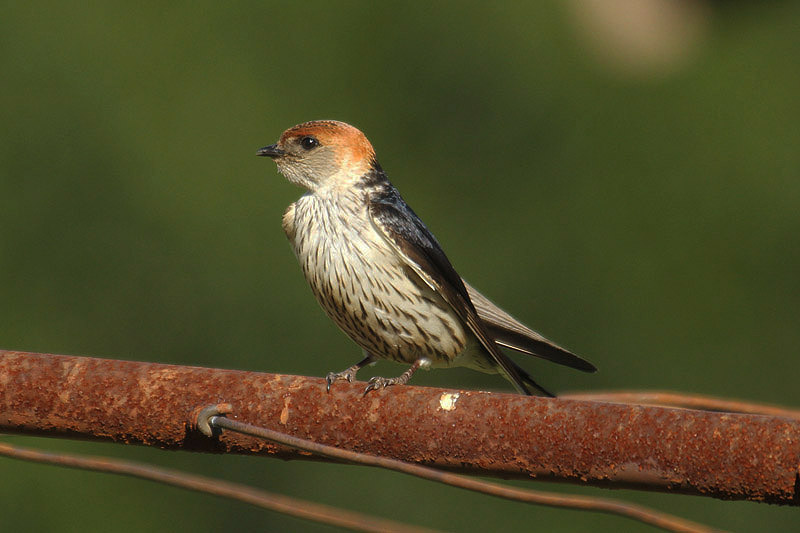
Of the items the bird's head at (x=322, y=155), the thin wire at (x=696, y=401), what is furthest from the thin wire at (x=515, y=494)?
the bird's head at (x=322, y=155)

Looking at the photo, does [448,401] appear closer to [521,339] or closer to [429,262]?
[429,262]

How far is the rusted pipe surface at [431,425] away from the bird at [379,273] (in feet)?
4.19

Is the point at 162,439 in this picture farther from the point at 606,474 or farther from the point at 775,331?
the point at 775,331

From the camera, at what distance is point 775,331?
1009cm

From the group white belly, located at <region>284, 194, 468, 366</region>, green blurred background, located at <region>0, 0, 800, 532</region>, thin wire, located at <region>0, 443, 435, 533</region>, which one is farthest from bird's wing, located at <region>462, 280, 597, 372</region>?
green blurred background, located at <region>0, 0, 800, 532</region>

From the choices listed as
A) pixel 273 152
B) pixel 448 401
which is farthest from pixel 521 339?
pixel 448 401

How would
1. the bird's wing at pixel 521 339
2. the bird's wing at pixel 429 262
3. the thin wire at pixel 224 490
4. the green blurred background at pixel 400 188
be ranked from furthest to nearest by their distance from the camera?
1. the green blurred background at pixel 400 188
2. the bird's wing at pixel 429 262
3. the bird's wing at pixel 521 339
4. the thin wire at pixel 224 490

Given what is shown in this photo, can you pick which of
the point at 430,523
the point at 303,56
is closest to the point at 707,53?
the point at 303,56

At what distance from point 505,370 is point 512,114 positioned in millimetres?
7108

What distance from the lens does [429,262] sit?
371 centimetres

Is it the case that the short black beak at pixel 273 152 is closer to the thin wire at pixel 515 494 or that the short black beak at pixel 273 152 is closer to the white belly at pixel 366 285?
the white belly at pixel 366 285

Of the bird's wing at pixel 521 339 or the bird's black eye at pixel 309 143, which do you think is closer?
the bird's wing at pixel 521 339

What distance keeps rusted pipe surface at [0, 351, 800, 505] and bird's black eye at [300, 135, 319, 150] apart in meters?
1.84

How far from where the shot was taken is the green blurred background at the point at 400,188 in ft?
26.4
